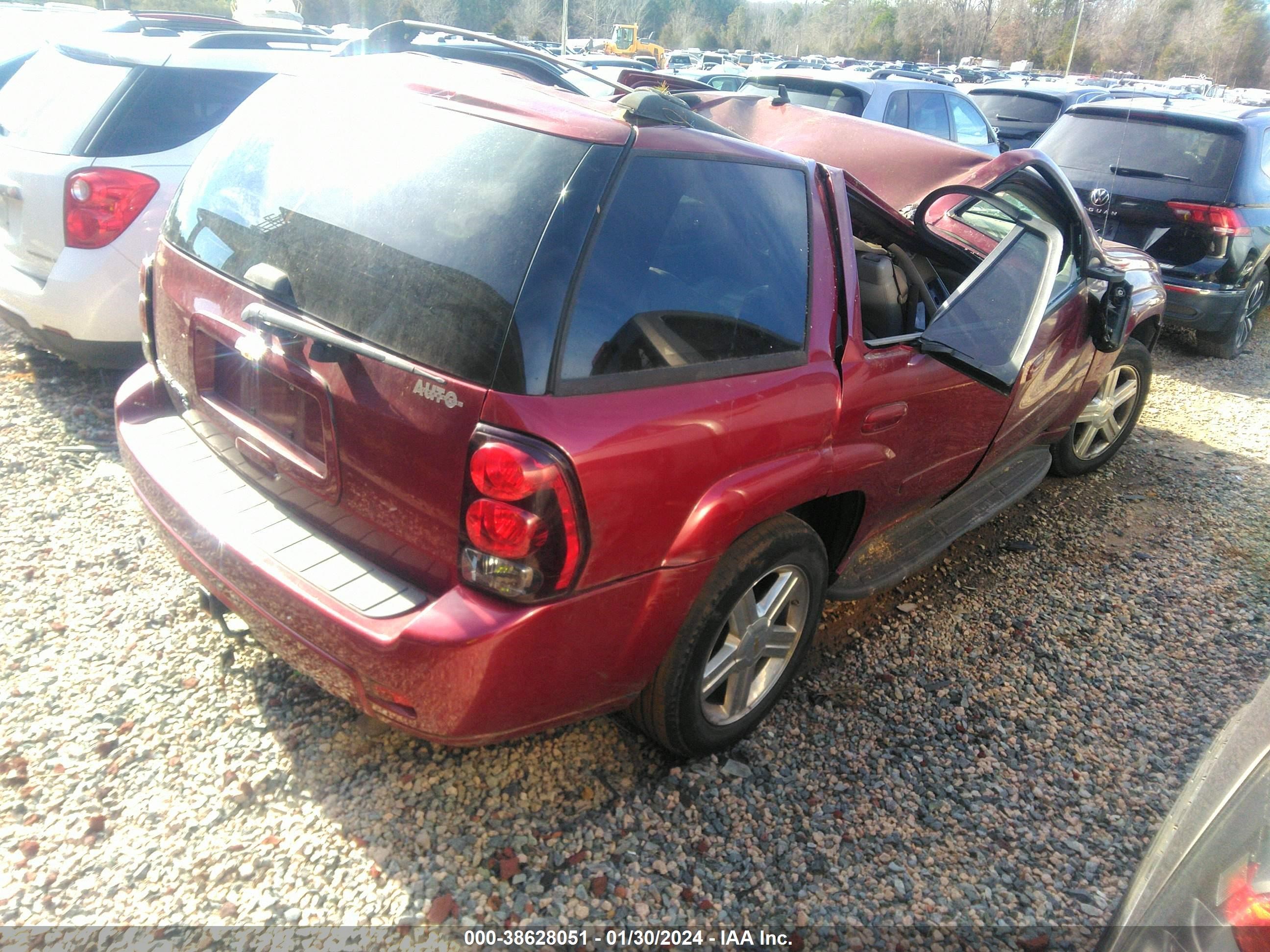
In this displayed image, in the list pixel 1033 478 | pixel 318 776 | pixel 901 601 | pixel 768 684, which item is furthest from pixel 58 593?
pixel 1033 478

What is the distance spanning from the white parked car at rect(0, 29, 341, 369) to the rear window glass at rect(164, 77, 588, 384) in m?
1.97

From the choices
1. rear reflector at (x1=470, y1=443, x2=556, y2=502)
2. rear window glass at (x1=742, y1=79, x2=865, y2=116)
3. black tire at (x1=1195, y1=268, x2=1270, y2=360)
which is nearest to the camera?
rear reflector at (x1=470, y1=443, x2=556, y2=502)

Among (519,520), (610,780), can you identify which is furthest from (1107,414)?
(519,520)

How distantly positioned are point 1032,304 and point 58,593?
3.75 m

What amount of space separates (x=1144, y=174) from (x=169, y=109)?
6.48 meters

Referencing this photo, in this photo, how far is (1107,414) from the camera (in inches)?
187

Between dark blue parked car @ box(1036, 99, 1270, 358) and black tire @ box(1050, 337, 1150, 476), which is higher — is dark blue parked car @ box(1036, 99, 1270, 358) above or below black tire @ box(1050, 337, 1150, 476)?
above

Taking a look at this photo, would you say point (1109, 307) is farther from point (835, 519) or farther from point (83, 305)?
point (83, 305)

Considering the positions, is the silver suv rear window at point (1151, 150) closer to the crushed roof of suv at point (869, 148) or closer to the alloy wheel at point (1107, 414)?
the alloy wheel at point (1107, 414)

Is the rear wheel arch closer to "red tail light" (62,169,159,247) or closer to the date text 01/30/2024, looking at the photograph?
the date text 01/30/2024

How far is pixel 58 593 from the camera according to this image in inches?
124

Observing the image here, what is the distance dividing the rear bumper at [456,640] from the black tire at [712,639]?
79 millimetres

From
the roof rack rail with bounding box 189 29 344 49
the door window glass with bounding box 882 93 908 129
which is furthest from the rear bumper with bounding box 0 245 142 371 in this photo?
the door window glass with bounding box 882 93 908 129

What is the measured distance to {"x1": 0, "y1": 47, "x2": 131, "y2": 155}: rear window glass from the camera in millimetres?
4184
